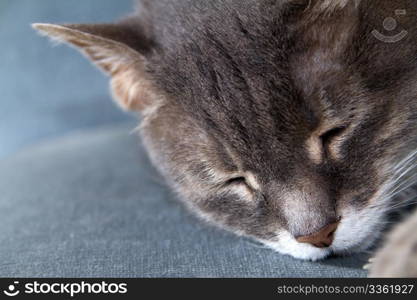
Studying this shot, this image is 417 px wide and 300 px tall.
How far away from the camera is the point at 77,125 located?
2.69 meters

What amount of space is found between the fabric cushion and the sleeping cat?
0.10 meters

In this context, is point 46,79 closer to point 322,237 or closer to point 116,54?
point 116,54

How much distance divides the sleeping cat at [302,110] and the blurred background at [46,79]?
49.2 inches

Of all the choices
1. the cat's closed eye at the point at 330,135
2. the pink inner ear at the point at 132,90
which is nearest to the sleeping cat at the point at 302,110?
the cat's closed eye at the point at 330,135

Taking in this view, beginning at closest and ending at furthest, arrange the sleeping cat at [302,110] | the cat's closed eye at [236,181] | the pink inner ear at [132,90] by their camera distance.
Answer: the sleeping cat at [302,110]
the cat's closed eye at [236,181]
the pink inner ear at [132,90]

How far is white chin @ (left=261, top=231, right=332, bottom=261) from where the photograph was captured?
3.91 feet

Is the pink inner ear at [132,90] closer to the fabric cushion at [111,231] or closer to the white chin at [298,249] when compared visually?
the fabric cushion at [111,231]

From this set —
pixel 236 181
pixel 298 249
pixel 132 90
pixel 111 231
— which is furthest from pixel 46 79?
pixel 298 249

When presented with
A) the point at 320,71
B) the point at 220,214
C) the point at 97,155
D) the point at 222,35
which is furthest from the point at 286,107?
the point at 97,155

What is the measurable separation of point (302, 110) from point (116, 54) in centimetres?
52

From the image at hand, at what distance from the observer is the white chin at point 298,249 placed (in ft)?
3.91

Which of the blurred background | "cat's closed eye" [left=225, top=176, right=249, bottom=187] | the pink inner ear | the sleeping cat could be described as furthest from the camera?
the blurred background

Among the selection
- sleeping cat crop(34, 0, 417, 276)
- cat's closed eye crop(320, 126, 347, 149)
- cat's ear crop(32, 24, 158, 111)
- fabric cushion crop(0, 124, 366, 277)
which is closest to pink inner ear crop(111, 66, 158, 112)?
cat's ear crop(32, 24, 158, 111)

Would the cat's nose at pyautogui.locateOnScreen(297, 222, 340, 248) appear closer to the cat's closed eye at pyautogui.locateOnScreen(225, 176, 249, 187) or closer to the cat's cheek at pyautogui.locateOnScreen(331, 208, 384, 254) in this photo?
the cat's cheek at pyautogui.locateOnScreen(331, 208, 384, 254)
